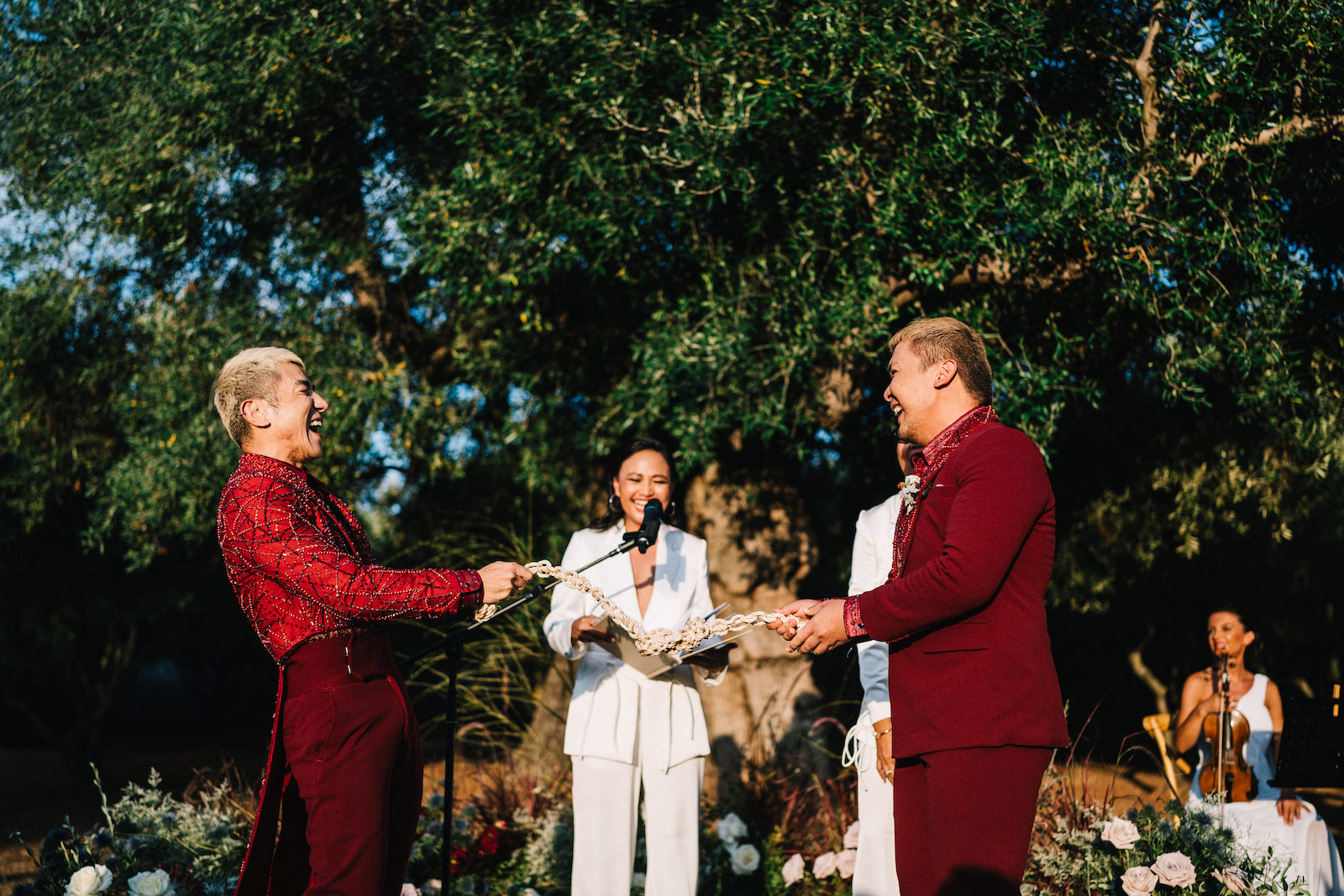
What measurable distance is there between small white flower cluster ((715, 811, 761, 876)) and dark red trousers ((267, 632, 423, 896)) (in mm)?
2687

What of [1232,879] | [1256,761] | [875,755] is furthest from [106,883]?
[1256,761]

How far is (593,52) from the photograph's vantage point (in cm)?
618

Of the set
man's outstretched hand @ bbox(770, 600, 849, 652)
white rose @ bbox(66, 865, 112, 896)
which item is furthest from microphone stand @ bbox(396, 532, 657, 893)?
white rose @ bbox(66, 865, 112, 896)

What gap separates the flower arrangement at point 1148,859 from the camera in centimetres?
417

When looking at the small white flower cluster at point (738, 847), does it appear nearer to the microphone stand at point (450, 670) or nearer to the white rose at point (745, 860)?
the white rose at point (745, 860)

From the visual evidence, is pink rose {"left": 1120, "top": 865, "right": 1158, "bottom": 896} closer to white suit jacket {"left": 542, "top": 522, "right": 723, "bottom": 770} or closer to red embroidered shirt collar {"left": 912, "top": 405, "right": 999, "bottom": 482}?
white suit jacket {"left": 542, "top": 522, "right": 723, "bottom": 770}

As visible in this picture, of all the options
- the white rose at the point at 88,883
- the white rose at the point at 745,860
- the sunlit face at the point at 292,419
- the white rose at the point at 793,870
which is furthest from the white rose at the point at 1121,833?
the white rose at the point at 88,883

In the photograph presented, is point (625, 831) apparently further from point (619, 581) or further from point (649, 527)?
point (649, 527)

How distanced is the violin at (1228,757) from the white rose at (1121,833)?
4.25ft

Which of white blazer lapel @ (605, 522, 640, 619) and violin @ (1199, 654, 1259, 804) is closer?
white blazer lapel @ (605, 522, 640, 619)

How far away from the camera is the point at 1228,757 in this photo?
5648 millimetres

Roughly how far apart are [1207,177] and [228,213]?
6.66 m

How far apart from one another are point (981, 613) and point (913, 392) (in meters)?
0.67

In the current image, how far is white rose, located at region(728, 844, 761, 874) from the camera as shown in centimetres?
542
